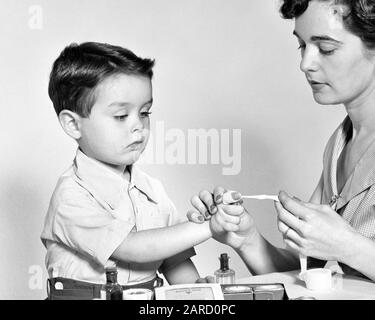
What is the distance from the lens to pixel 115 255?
63.2 inches

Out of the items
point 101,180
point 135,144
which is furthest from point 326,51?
point 101,180

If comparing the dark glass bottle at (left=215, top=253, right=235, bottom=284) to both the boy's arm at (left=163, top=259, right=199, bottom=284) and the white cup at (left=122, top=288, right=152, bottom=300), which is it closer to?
the white cup at (left=122, top=288, right=152, bottom=300)

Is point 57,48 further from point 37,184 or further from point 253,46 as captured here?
point 253,46

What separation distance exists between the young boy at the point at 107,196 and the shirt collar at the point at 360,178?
1.06 ft

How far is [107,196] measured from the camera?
1.68 meters

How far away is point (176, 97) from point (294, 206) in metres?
1.26

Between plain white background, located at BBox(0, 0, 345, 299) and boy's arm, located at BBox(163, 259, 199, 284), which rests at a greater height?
plain white background, located at BBox(0, 0, 345, 299)

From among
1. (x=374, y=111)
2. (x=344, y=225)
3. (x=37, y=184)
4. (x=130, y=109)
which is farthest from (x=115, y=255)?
(x=37, y=184)

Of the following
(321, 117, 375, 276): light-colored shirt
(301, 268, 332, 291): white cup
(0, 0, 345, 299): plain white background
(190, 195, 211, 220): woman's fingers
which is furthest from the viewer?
(0, 0, 345, 299): plain white background

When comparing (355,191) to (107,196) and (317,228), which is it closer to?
(317,228)

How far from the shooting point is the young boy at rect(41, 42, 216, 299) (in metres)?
1.58

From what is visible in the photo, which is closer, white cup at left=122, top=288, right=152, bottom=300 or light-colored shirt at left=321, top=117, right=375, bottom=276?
white cup at left=122, top=288, right=152, bottom=300

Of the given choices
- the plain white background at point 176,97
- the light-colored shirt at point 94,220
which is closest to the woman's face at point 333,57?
the light-colored shirt at point 94,220

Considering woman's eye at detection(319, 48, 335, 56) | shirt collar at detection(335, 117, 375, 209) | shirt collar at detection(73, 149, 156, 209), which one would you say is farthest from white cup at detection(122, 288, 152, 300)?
woman's eye at detection(319, 48, 335, 56)
